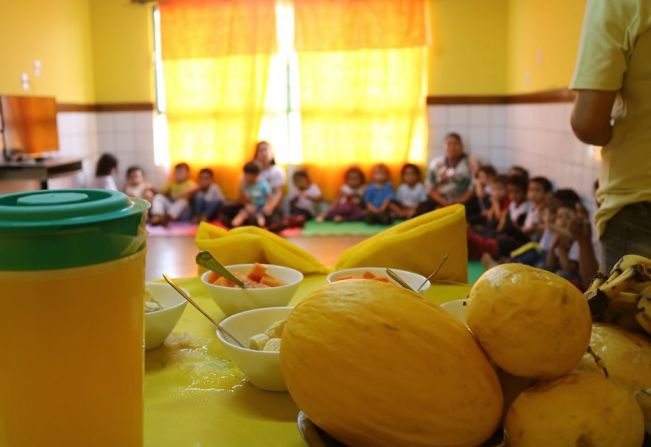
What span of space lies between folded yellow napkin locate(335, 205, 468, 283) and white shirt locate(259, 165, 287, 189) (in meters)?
4.83

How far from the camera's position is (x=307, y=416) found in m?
0.60

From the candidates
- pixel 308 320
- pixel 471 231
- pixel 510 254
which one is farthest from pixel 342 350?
pixel 471 231

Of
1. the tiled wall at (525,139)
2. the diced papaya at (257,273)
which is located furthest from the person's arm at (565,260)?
the diced papaya at (257,273)

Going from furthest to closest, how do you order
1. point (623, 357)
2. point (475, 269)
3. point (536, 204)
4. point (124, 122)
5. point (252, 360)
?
point (124, 122), point (536, 204), point (475, 269), point (252, 360), point (623, 357)

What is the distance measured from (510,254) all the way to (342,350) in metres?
3.84

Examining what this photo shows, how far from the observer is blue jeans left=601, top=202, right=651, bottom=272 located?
57.0 inches

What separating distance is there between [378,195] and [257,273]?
5.07 m

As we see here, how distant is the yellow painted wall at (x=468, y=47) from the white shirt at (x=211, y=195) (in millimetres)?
2374

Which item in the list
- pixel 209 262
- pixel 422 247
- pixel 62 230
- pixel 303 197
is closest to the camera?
pixel 62 230

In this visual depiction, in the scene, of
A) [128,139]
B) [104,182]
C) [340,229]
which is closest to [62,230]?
[340,229]

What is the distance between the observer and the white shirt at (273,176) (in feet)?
20.2

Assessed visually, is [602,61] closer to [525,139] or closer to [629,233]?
[629,233]

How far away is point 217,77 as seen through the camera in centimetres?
643

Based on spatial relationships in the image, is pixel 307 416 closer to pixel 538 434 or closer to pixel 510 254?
pixel 538 434
